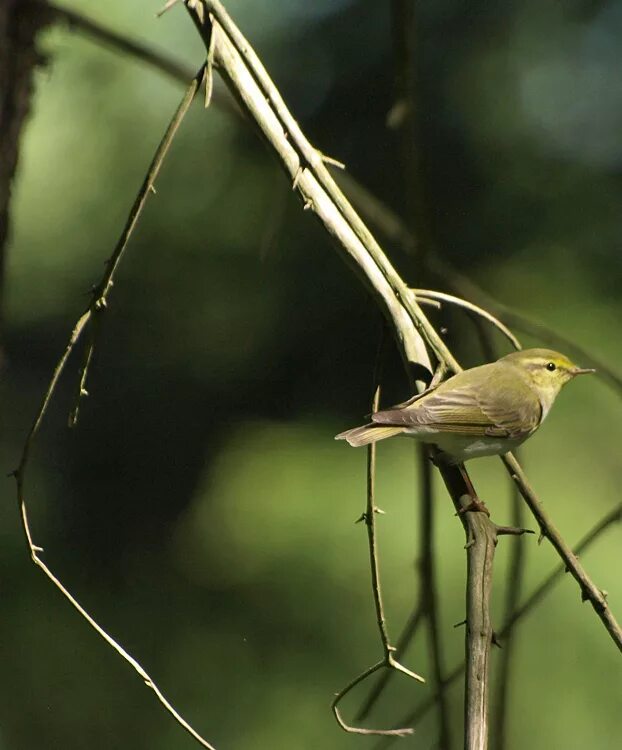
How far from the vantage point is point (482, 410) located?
1963 mm

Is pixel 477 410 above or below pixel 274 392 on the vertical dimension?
below

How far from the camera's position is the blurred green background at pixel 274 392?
126 inches

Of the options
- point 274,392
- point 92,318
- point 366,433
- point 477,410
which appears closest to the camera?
point 92,318

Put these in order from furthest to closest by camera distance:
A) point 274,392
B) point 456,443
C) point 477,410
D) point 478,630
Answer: point 274,392 < point 477,410 < point 456,443 < point 478,630

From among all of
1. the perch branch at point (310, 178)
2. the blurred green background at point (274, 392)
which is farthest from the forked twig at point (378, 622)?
the blurred green background at point (274, 392)

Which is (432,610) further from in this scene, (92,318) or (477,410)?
(92,318)

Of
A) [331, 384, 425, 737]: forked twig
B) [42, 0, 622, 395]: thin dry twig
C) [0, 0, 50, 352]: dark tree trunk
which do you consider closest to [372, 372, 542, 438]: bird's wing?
[42, 0, 622, 395]: thin dry twig

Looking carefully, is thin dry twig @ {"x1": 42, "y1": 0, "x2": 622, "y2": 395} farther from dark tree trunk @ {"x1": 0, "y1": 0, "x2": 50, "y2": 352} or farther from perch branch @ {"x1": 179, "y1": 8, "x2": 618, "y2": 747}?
perch branch @ {"x1": 179, "y1": 8, "x2": 618, "y2": 747}

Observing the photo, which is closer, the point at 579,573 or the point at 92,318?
the point at 579,573

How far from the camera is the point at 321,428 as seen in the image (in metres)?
3.81

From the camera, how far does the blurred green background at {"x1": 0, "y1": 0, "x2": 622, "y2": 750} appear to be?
3191mm

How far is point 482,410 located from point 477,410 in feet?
0.05

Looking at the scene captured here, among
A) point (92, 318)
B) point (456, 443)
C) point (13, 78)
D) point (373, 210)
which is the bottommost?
point (456, 443)

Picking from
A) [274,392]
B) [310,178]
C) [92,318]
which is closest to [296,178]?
[310,178]
